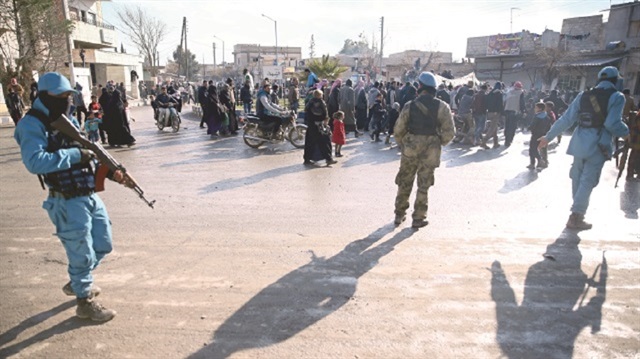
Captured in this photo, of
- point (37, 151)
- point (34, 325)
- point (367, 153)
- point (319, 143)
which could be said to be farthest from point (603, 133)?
point (34, 325)

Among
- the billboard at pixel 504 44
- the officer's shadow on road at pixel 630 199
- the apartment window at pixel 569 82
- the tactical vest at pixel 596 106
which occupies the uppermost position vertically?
the billboard at pixel 504 44

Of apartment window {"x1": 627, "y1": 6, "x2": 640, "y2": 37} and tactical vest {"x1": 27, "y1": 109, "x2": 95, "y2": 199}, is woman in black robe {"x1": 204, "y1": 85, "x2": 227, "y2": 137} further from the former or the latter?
apartment window {"x1": 627, "y1": 6, "x2": 640, "y2": 37}

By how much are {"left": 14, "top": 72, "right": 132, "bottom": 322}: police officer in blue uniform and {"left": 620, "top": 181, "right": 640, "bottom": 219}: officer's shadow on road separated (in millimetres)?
6371

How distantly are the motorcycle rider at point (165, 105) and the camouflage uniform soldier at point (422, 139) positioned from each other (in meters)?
10.8

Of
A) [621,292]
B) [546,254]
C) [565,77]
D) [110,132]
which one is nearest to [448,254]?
[546,254]

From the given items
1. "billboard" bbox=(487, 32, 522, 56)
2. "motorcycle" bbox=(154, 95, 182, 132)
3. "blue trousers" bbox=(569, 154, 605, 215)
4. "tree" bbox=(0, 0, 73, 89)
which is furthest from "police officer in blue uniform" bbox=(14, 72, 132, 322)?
"billboard" bbox=(487, 32, 522, 56)

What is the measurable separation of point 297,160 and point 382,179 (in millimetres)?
2510

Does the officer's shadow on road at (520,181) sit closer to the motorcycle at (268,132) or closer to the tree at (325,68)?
the motorcycle at (268,132)

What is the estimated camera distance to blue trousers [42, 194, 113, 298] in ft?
9.48

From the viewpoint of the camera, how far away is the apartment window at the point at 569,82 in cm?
2748

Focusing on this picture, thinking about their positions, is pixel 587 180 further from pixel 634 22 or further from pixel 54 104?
pixel 634 22

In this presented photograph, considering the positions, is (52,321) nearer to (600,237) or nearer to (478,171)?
(600,237)

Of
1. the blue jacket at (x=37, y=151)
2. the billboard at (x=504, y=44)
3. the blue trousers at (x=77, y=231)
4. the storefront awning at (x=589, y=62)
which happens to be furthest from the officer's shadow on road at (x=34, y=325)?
the billboard at (x=504, y=44)

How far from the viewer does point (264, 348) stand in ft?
9.05
